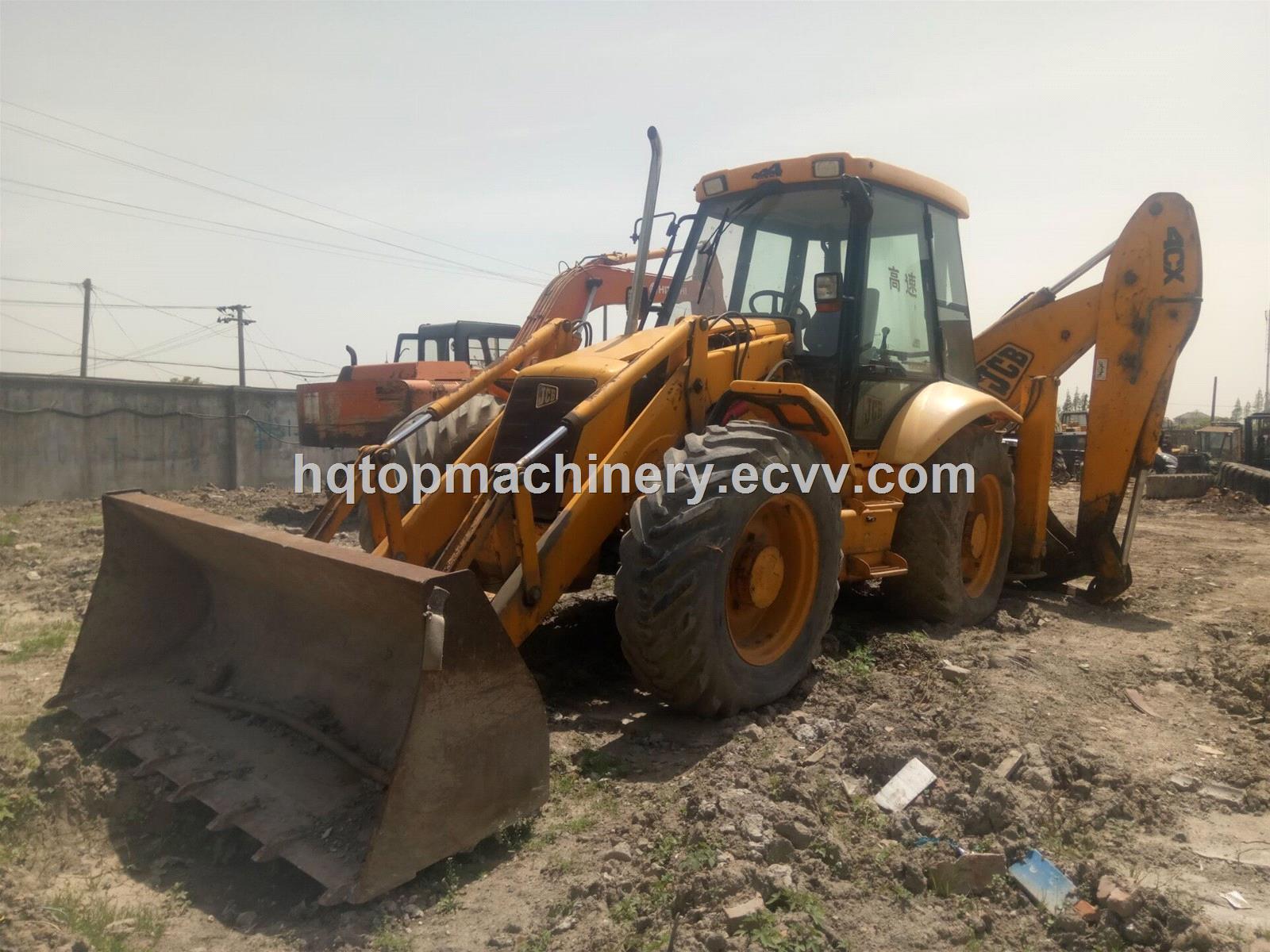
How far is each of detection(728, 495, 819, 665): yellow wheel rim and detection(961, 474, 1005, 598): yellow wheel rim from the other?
84.5 inches

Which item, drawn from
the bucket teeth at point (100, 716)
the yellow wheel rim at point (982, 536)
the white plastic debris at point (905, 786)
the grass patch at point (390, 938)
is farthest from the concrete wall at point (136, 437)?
the white plastic debris at point (905, 786)

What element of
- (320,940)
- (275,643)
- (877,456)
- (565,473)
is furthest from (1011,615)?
(320,940)

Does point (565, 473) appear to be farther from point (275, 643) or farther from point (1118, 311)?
point (1118, 311)

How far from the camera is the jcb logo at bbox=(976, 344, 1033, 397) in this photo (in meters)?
7.46

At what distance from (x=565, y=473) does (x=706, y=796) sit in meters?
1.63

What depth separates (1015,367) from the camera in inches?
295

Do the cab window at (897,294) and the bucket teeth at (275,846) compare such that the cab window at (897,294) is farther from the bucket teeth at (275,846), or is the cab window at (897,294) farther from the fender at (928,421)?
the bucket teeth at (275,846)

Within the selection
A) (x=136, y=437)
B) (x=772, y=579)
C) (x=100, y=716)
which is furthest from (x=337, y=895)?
(x=136, y=437)

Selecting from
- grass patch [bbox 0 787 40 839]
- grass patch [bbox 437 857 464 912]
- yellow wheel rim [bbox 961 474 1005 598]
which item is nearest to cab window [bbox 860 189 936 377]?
yellow wheel rim [bbox 961 474 1005 598]

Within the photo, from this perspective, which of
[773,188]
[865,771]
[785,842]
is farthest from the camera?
[773,188]

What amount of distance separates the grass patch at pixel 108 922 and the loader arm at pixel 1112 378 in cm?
599

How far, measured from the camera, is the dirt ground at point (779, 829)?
2.83 m

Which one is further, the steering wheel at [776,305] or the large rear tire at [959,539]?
the large rear tire at [959,539]

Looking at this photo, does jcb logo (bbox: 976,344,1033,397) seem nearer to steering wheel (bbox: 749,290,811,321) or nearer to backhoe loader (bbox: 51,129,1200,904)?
backhoe loader (bbox: 51,129,1200,904)
